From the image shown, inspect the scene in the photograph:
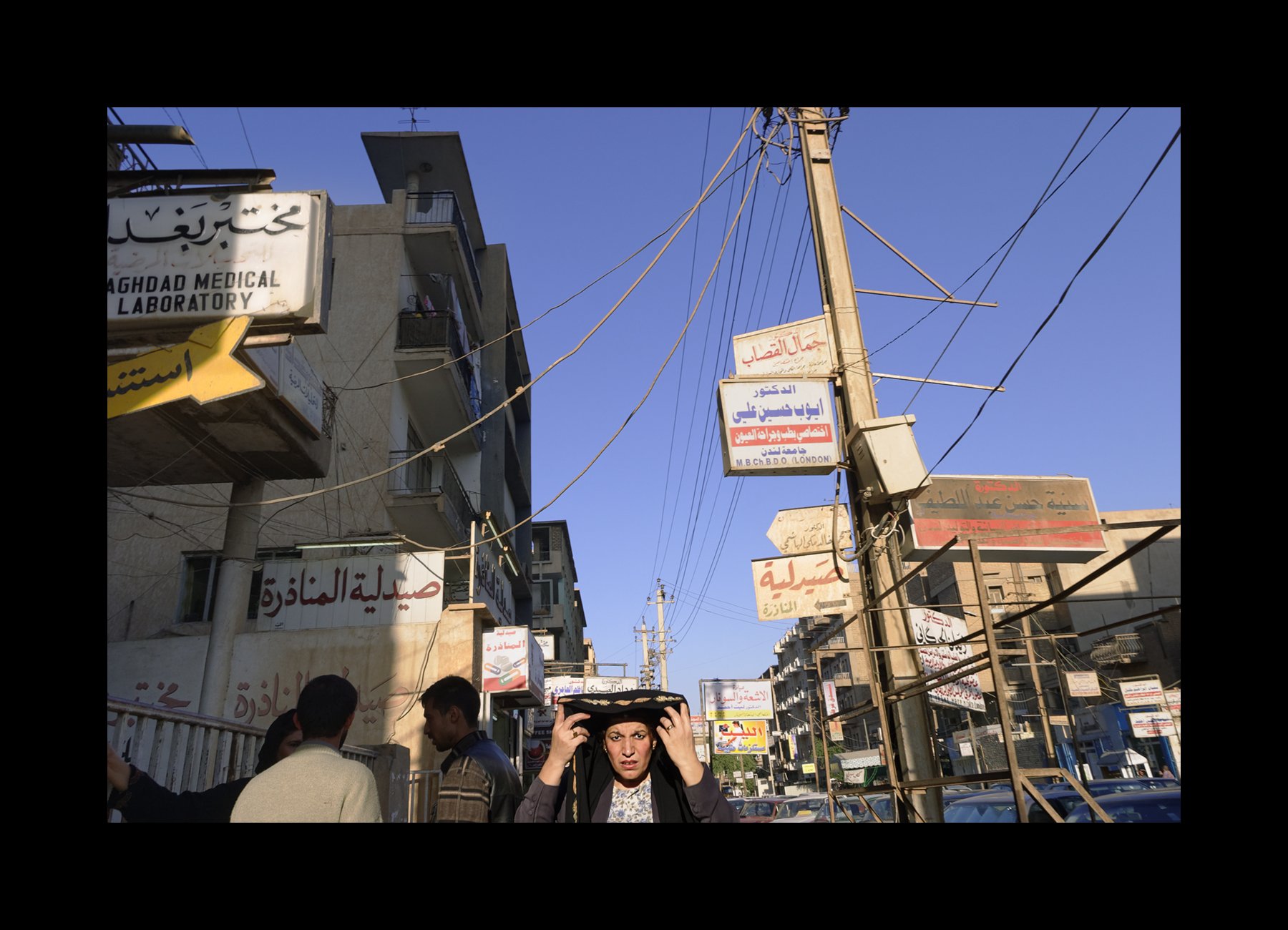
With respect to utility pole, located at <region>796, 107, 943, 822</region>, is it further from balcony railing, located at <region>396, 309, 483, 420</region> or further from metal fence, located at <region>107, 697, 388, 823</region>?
balcony railing, located at <region>396, 309, 483, 420</region>

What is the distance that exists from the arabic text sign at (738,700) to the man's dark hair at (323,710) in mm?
24621

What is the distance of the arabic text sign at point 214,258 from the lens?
7.97 m

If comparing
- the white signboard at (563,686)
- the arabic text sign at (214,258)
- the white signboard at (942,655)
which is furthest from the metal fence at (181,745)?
the white signboard at (563,686)

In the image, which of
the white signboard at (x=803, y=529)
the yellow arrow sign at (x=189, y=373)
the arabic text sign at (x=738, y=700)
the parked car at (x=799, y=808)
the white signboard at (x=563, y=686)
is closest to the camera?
the yellow arrow sign at (x=189, y=373)

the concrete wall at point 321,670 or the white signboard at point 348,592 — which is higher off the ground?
the white signboard at point 348,592

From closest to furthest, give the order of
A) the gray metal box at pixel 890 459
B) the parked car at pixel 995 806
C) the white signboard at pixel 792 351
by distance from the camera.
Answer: the gray metal box at pixel 890 459 < the white signboard at pixel 792 351 < the parked car at pixel 995 806

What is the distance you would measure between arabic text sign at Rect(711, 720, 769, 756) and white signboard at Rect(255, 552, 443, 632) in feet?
48.9

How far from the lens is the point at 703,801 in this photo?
391 centimetres

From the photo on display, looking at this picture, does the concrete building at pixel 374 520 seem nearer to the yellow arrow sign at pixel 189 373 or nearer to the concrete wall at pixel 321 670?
the concrete wall at pixel 321 670

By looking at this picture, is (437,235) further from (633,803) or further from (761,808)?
(633,803)

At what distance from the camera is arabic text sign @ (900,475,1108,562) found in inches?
515

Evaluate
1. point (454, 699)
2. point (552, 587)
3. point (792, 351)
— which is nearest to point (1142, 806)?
point (792, 351)
